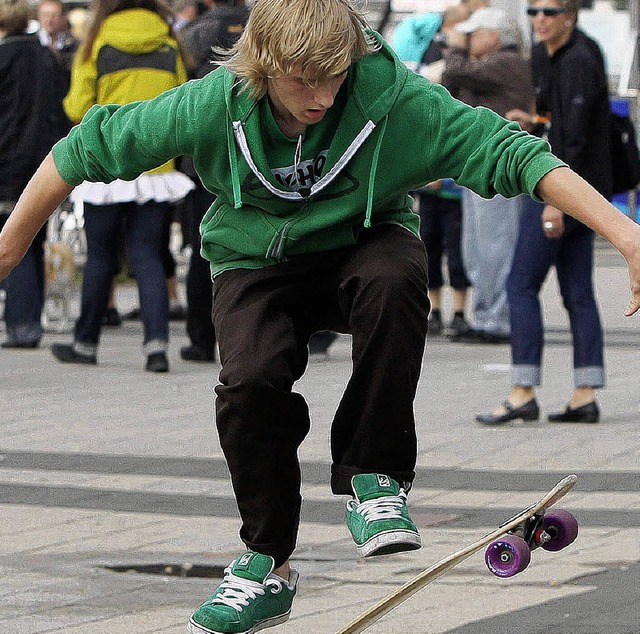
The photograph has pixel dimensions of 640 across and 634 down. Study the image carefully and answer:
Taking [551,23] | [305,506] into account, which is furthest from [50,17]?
[305,506]

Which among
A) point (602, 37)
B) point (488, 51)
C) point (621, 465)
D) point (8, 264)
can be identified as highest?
point (8, 264)

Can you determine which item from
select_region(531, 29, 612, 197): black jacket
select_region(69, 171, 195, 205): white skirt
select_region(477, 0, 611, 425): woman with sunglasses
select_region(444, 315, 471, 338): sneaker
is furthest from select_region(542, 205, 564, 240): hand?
select_region(444, 315, 471, 338): sneaker

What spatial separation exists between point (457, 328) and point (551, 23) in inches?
156

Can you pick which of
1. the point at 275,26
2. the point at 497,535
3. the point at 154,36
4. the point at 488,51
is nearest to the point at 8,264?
the point at 275,26

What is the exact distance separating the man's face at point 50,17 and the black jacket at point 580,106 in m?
6.59

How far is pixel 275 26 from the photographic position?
381 centimetres

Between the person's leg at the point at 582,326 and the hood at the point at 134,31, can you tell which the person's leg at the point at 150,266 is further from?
the person's leg at the point at 582,326

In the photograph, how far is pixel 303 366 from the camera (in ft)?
13.6

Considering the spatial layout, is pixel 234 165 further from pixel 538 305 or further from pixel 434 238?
pixel 434 238

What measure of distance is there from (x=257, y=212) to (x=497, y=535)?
1021mm

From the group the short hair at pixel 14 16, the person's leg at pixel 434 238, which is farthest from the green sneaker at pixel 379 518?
the person's leg at pixel 434 238

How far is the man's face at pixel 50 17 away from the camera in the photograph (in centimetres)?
1359

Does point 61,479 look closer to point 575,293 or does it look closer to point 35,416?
point 35,416

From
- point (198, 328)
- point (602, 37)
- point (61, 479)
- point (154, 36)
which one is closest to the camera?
point (61, 479)
